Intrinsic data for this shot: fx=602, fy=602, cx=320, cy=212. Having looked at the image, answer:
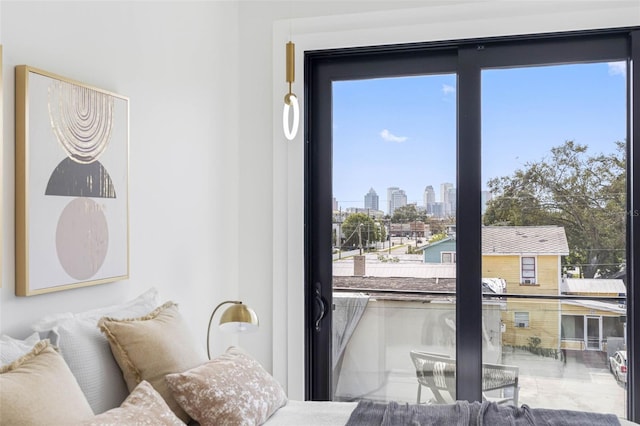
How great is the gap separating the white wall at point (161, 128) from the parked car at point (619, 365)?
1.93 metres

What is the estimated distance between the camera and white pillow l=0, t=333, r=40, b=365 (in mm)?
1558

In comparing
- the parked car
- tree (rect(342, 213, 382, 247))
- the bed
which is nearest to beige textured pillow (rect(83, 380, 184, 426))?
the bed

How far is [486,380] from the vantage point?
3053mm

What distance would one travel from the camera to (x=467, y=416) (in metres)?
2.01

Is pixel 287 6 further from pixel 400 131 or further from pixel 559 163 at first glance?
pixel 559 163

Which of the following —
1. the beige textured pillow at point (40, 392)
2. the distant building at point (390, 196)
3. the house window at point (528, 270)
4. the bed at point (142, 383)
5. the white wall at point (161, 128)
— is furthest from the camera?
the distant building at point (390, 196)

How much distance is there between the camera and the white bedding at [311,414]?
6.61 ft

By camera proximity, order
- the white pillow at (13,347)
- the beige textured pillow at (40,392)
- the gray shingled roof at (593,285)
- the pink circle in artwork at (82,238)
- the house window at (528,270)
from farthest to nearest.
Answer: the house window at (528,270) < the gray shingled roof at (593,285) < the pink circle in artwork at (82,238) < the white pillow at (13,347) < the beige textured pillow at (40,392)

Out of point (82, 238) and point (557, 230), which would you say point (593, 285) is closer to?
point (557, 230)

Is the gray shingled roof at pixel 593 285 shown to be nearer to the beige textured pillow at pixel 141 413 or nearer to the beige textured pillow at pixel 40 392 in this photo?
the beige textured pillow at pixel 141 413

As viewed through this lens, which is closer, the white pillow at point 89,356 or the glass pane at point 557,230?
the white pillow at point 89,356

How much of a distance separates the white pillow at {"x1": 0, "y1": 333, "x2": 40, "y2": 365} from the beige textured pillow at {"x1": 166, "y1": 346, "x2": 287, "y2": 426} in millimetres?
396

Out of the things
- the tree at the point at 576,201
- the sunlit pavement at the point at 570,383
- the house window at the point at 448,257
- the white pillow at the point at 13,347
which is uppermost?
the tree at the point at 576,201

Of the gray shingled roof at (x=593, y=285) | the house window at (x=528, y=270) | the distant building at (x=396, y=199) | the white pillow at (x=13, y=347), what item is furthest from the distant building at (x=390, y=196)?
the white pillow at (x=13, y=347)
